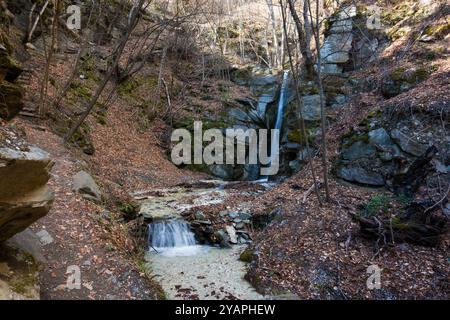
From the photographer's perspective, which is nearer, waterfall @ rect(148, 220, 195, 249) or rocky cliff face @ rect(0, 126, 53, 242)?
rocky cliff face @ rect(0, 126, 53, 242)

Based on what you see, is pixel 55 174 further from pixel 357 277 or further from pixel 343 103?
pixel 343 103

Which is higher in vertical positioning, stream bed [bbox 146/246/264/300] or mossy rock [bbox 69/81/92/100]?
mossy rock [bbox 69/81/92/100]

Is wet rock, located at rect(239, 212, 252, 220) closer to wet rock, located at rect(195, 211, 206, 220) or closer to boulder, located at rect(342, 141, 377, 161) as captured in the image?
wet rock, located at rect(195, 211, 206, 220)

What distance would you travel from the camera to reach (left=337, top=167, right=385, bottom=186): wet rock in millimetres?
8125

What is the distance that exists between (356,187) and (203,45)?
1763cm

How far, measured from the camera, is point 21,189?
11.0ft

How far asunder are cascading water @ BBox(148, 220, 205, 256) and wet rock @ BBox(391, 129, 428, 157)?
5.77 m

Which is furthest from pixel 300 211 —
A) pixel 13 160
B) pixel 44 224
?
→ pixel 13 160

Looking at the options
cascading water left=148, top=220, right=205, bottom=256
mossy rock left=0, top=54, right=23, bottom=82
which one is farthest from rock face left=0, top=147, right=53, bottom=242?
cascading water left=148, top=220, right=205, bottom=256

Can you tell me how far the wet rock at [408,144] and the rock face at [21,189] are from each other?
7.78 metres

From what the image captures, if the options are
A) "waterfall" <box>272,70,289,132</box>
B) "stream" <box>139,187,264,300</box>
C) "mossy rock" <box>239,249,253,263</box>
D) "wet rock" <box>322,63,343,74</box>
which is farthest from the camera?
"waterfall" <box>272,70,289,132</box>

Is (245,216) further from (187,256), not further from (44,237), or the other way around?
(44,237)

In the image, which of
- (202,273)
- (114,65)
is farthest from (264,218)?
(114,65)

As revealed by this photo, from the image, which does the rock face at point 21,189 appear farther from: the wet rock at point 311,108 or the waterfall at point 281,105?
the waterfall at point 281,105
